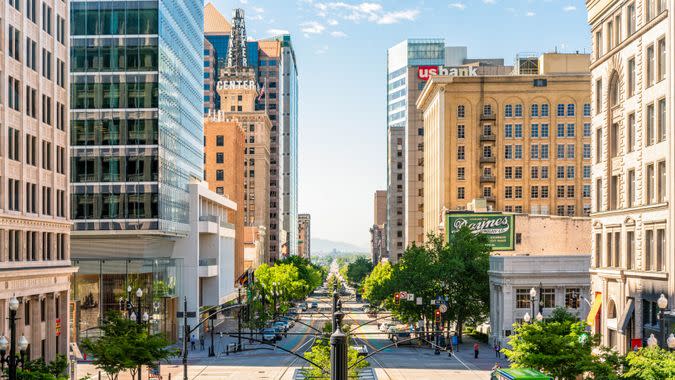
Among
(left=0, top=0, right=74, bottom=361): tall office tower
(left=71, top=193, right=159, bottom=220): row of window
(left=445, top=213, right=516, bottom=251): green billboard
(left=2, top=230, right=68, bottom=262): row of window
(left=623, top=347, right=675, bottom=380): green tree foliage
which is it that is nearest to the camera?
(left=623, top=347, right=675, bottom=380): green tree foliage

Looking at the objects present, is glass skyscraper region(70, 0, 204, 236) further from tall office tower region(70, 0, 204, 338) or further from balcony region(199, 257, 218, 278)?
balcony region(199, 257, 218, 278)

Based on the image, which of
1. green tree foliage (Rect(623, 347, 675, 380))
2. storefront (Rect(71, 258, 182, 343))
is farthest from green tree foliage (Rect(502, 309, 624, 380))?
storefront (Rect(71, 258, 182, 343))

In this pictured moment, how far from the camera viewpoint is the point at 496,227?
122m

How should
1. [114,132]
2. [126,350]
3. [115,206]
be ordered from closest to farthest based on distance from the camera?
[126,350]
[115,206]
[114,132]

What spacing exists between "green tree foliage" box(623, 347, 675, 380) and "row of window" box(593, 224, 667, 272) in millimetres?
16377

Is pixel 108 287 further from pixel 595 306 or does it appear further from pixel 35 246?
pixel 595 306

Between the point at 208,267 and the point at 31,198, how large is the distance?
184ft

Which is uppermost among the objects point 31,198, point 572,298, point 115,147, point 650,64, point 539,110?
point 539,110

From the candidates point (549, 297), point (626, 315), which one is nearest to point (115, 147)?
point (549, 297)

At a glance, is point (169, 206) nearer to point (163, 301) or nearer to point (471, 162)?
point (163, 301)

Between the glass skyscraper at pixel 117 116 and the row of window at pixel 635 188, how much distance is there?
Answer: 4734 centimetres

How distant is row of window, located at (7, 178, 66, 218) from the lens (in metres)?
62.0

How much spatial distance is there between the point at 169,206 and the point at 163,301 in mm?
10210

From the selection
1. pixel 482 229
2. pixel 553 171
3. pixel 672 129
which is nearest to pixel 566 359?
pixel 672 129
